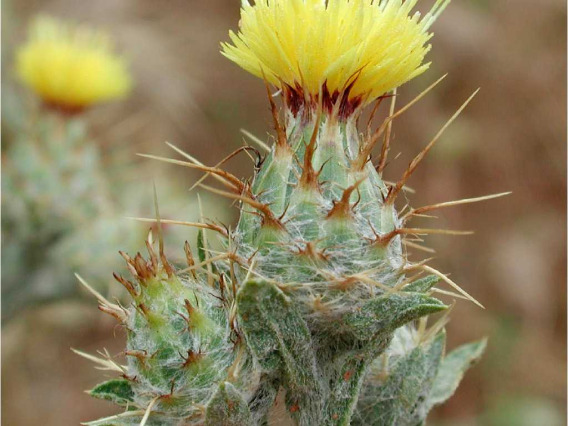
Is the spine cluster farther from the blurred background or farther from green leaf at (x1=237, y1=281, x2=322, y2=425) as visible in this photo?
the blurred background

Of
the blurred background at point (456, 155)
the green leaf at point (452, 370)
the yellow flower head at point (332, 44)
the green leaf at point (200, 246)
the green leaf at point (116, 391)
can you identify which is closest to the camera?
the yellow flower head at point (332, 44)

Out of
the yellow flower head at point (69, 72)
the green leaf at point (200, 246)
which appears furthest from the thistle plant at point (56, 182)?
the green leaf at point (200, 246)

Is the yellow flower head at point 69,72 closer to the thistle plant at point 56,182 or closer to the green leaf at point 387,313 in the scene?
the thistle plant at point 56,182

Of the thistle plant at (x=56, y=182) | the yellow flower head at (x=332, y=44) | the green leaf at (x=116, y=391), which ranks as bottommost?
the thistle plant at (x=56, y=182)

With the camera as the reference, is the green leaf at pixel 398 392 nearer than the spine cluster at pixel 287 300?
No

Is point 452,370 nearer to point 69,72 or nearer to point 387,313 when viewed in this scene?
point 387,313

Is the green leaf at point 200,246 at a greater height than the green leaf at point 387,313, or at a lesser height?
lesser

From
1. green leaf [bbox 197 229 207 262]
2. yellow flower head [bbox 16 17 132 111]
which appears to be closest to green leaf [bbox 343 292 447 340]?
green leaf [bbox 197 229 207 262]
